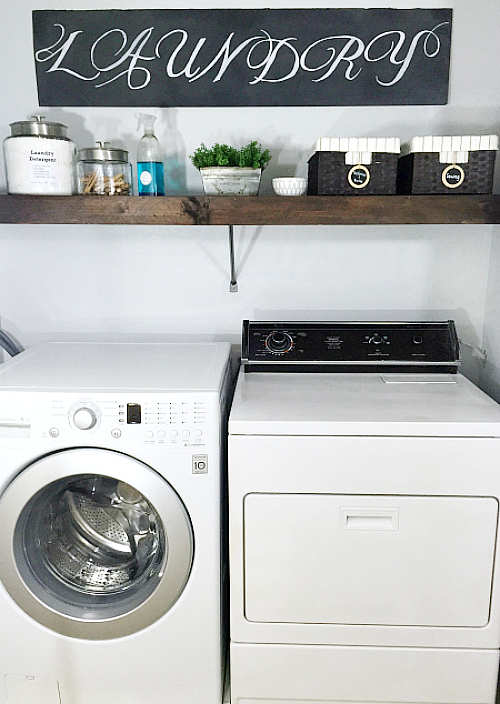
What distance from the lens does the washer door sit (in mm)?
1662

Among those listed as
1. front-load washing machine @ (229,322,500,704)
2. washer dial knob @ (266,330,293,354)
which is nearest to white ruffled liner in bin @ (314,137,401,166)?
washer dial knob @ (266,330,293,354)

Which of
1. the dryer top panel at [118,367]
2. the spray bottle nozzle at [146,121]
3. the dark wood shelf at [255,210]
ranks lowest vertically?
the dryer top panel at [118,367]

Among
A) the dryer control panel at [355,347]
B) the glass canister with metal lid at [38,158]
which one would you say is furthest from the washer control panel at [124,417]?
the glass canister with metal lid at [38,158]

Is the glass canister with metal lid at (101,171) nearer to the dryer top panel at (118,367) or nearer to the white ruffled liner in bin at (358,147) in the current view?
the dryer top panel at (118,367)

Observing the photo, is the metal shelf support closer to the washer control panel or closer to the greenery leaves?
the greenery leaves

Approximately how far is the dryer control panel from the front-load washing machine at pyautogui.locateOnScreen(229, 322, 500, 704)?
0.88ft

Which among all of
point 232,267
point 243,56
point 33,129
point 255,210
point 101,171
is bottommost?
point 232,267

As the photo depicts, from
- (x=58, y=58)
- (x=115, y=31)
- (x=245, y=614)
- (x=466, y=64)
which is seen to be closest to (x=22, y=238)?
(x=58, y=58)

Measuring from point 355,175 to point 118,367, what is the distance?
0.90m

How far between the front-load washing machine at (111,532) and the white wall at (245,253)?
0.41m

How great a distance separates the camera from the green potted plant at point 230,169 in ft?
6.28

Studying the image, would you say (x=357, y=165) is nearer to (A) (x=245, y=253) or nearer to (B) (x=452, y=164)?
(B) (x=452, y=164)

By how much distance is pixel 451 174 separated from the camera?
1.86 m

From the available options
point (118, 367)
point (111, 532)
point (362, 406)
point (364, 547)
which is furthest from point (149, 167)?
point (364, 547)
